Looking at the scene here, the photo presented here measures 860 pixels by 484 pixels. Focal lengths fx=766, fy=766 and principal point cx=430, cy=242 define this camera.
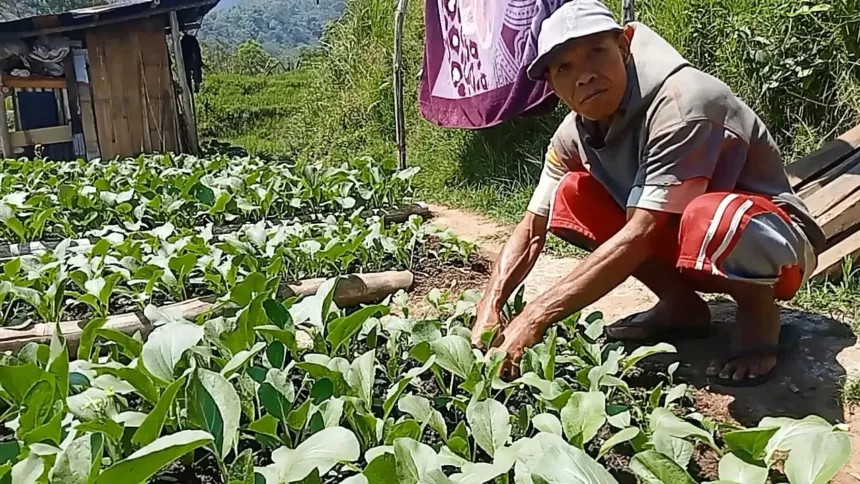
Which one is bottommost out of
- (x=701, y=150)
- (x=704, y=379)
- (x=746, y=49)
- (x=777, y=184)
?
(x=704, y=379)

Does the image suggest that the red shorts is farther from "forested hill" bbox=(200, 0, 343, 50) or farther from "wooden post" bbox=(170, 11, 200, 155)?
"forested hill" bbox=(200, 0, 343, 50)

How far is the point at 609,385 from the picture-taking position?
1802 millimetres

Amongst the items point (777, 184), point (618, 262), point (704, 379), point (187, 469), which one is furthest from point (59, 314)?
point (777, 184)

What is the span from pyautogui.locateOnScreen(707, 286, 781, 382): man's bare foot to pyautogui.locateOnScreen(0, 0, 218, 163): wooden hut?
26.6 feet

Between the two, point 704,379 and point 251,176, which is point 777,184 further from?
point 251,176

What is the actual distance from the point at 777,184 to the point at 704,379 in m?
0.63

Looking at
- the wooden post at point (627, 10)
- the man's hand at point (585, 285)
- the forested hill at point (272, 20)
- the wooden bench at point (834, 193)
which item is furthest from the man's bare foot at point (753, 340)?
the forested hill at point (272, 20)

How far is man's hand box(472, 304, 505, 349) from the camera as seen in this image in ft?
6.68

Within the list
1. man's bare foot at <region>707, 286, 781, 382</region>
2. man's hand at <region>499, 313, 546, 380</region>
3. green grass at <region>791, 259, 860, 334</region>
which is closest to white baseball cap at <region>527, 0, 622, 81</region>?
man's hand at <region>499, 313, 546, 380</region>

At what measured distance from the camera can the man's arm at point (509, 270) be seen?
2148 millimetres

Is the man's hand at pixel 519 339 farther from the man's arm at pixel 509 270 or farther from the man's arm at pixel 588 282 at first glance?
the man's arm at pixel 509 270

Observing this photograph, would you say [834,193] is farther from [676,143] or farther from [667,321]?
[676,143]

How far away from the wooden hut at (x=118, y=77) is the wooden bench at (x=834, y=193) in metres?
7.51

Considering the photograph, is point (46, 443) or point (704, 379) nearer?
point (46, 443)
